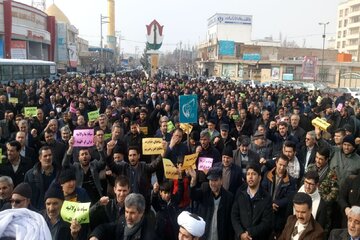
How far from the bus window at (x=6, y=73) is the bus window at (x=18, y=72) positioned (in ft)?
2.05

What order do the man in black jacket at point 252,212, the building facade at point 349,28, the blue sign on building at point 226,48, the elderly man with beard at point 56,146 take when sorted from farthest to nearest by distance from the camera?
1. the building facade at point 349,28
2. the blue sign on building at point 226,48
3. the elderly man with beard at point 56,146
4. the man in black jacket at point 252,212

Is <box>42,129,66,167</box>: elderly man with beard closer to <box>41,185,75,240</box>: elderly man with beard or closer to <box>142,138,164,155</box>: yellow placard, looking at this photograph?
<box>142,138,164,155</box>: yellow placard

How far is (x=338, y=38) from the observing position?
87.9m

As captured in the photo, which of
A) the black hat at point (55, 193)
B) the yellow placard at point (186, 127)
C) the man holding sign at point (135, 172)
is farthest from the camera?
the yellow placard at point (186, 127)

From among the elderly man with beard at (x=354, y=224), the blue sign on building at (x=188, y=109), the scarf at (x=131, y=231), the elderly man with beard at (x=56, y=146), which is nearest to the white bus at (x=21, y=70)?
the blue sign on building at (x=188, y=109)

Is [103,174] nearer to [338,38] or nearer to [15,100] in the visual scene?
[15,100]

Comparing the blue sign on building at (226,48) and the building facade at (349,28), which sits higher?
the building facade at (349,28)

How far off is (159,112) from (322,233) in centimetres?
821

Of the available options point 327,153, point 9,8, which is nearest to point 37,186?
point 327,153

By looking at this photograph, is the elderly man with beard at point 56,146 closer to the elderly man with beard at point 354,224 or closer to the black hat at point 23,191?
the black hat at point 23,191

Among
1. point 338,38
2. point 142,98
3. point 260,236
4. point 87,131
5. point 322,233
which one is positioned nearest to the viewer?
point 322,233

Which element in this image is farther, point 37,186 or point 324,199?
point 37,186

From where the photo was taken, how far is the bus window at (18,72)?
23.2m

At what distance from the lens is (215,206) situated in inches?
179
